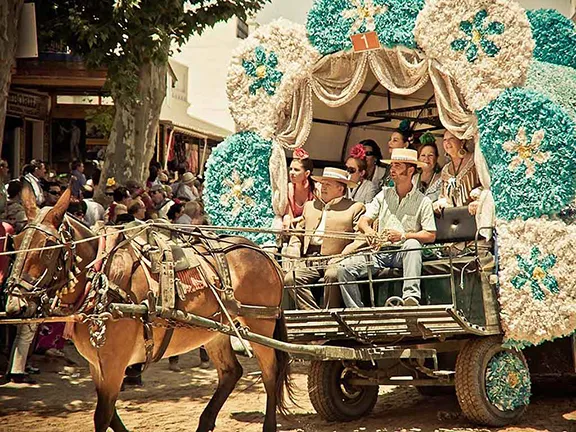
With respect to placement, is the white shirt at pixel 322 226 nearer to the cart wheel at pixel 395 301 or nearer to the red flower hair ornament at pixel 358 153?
the cart wheel at pixel 395 301

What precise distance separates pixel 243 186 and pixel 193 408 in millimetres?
2109

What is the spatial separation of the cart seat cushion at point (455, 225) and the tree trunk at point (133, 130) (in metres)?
7.66

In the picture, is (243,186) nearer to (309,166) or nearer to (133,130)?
(309,166)

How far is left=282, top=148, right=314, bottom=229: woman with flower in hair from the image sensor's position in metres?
8.76

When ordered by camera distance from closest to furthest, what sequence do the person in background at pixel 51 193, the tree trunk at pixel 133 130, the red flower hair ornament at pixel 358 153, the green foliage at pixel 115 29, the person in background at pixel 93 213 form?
the red flower hair ornament at pixel 358 153, the green foliage at pixel 115 29, the person in background at pixel 51 193, the person in background at pixel 93 213, the tree trunk at pixel 133 130

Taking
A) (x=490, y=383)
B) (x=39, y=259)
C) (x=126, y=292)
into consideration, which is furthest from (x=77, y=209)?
(x=490, y=383)

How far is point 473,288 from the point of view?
7.36 metres

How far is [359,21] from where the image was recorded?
26.8 feet

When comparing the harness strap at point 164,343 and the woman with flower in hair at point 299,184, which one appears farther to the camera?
the woman with flower in hair at point 299,184

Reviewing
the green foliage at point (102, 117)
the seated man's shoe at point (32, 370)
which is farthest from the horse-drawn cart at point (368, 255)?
the green foliage at point (102, 117)

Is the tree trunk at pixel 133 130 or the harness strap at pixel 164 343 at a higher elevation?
the tree trunk at pixel 133 130

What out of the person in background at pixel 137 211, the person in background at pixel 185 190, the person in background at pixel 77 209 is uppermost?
the person in background at pixel 185 190

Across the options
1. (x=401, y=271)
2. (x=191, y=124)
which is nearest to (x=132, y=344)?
(x=401, y=271)

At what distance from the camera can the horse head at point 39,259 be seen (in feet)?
19.0
